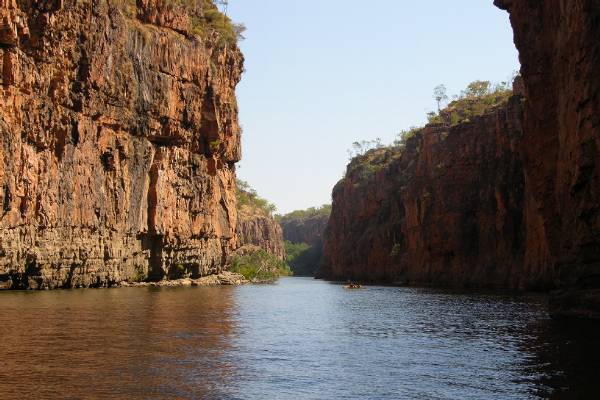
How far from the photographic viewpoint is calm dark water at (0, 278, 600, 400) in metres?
20.9

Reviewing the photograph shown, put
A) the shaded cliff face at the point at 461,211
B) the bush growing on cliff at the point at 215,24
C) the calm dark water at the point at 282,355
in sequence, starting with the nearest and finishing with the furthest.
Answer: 1. the calm dark water at the point at 282,355
2. the shaded cliff face at the point at 461,211
3. the bush growing on cliff at the point at 215,24

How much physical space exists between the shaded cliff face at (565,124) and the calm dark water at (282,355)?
4.29m

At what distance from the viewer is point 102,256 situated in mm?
71875

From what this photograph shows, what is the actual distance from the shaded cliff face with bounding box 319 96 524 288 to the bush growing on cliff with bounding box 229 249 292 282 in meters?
21.8

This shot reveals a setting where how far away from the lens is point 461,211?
10581 cm

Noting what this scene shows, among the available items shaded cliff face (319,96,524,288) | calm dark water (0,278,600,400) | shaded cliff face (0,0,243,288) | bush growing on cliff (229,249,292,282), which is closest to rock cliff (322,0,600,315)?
shaded cliff face (319,96,524,288)

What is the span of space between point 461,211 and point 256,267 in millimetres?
43840

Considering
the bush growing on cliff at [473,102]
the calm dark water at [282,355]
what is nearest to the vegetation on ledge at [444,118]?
the bush growing on cliff at [473,102]

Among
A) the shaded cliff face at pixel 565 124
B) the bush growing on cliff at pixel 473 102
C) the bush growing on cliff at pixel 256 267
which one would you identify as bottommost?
the bush growing on cliff at pixel 256 267

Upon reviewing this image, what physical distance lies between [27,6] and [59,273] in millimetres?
23248

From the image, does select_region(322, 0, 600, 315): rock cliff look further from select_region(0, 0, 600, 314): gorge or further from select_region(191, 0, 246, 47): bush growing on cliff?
select_region(191, 0, 246, 47): bush growing on cliff

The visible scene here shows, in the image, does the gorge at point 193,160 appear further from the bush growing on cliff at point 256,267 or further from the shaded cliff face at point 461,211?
the bush growing on cliff at point 256,267

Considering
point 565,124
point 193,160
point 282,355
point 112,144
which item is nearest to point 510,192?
point 193,160

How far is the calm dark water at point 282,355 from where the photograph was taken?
68.4 ft
